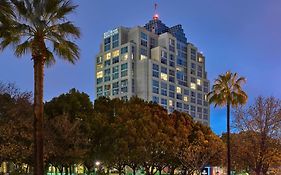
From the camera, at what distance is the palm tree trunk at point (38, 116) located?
824 inches

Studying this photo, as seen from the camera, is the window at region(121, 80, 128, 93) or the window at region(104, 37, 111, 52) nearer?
the window at region(121, 80, 128, 93)

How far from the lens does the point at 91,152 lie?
162 feet

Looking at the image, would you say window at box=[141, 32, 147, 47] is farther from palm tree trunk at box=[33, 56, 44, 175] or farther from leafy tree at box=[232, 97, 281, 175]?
palm tree trunk at box=[33, 56, 44, 175]

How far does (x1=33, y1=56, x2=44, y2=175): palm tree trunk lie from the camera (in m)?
20.9

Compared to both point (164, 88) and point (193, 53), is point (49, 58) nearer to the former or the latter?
point (164, 88)

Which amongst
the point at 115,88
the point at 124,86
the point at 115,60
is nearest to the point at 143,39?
the point at 115,60

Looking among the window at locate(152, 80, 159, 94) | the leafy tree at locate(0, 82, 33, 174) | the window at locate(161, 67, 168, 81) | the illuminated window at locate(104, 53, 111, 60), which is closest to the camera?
the leafy tree at locate(0, 82, 33, 174)

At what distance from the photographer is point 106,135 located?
50219 mm

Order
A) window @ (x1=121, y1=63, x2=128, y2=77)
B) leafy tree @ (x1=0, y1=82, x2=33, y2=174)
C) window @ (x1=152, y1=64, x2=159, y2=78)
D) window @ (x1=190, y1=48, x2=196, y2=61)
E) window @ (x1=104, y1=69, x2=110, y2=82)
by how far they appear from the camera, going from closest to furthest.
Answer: leafy tree @ (x1=0, y1=82, x2=33, y2=174)
window @ (x1=152, y1=64, x2=159, y2=78)
window @ (x1=121, y1=63, x2=128, y2=77)
window @ (x1=104, y1=69, x2=110, y2=82)
window @ (x1=190, y1=48, x2=196, y2=61)

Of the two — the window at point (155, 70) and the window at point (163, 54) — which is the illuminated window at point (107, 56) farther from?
the window at point (163, 54)

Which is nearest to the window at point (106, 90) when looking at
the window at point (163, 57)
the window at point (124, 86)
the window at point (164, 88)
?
the window at point (124, 86)

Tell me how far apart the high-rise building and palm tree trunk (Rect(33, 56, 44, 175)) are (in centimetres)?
12995

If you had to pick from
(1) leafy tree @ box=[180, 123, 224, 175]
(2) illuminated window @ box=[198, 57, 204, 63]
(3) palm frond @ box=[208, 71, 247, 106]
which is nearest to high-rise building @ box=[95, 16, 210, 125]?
(2) illuminated window @ box=[198, 57, 204, 63]

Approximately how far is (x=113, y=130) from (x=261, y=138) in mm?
15832
